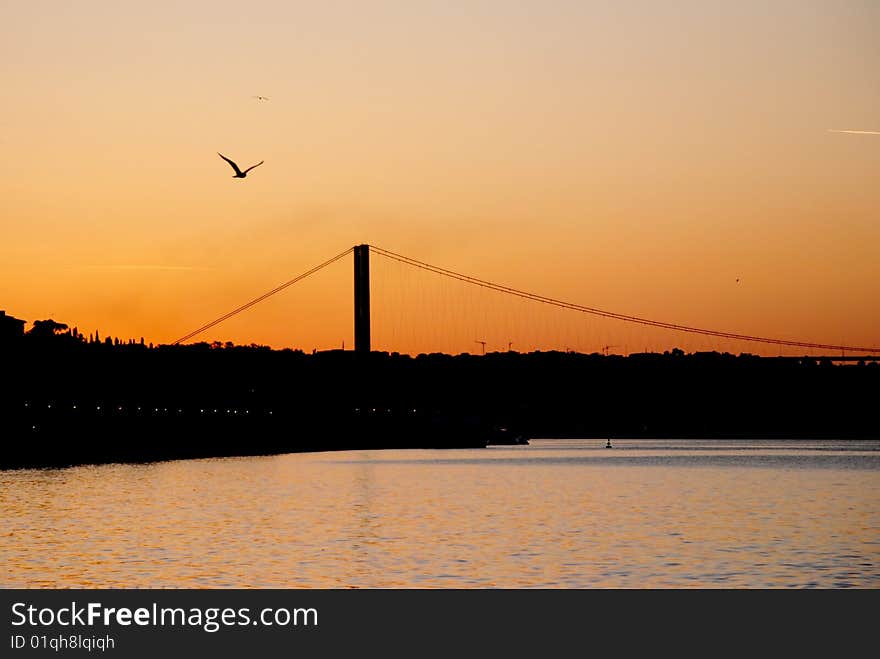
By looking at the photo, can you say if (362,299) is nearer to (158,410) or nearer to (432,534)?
(158,410)

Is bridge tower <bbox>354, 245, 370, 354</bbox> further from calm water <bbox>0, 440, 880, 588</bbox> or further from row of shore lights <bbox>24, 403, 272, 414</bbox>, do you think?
calm water <bbox>0, 440, 880, 588</bbox>

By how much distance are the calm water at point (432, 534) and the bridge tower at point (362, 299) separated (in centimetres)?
6499

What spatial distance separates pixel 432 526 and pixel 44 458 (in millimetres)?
75830

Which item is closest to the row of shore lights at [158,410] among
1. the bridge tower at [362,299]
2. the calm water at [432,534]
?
the bridge tower at [362,299]

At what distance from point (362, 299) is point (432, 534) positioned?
116648 mm

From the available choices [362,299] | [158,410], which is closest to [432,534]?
[362,299]

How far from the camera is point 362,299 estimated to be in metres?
163

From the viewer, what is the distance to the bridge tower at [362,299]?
155 metres

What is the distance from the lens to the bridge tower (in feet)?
508

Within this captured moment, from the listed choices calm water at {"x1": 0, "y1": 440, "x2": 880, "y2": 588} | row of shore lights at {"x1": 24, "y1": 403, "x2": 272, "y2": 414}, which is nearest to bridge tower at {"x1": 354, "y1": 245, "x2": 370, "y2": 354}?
row of shore lights at {"x1": 24, "y1": 403, "x2": 272, "y2": 414}

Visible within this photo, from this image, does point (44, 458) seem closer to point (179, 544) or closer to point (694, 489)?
point (694, 489)

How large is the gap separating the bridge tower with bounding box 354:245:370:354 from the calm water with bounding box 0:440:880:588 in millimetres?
64994
